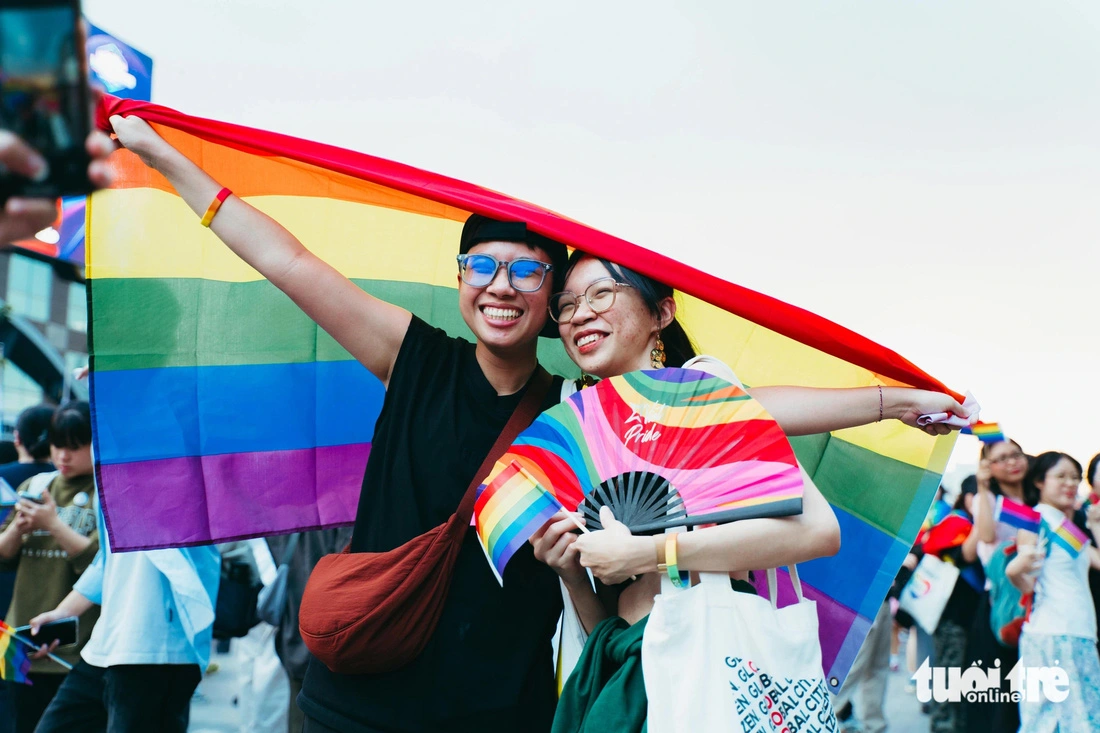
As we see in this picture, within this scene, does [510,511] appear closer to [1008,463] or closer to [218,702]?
[1008,463]

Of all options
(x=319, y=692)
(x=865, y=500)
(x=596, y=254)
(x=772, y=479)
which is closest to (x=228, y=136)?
(x=596, y=254)

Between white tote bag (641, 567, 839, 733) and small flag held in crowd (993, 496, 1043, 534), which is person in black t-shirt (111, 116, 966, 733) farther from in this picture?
small flag held in crowd (993, 496, 1043, 534)

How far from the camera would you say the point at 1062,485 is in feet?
18.5

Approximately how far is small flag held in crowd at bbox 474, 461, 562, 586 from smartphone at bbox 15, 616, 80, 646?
10.3 feet

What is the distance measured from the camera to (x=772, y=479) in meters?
2.13

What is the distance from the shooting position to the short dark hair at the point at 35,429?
5363 mm

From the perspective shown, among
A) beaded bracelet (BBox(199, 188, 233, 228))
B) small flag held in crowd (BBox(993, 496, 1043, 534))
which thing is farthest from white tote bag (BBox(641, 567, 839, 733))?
small flag held in crowd (BBox(993, 496, 1043, 534))

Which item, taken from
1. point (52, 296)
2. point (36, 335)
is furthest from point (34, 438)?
point (52, 296)

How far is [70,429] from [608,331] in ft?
10.9

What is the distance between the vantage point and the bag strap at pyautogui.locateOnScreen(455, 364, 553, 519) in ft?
8.05

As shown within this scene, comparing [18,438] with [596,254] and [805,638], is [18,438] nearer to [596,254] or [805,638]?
[596,254]

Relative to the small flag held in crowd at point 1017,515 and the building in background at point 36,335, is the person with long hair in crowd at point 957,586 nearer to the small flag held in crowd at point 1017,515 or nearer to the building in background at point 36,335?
the small flag held in crowd at point 1017,515

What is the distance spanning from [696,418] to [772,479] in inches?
9.4

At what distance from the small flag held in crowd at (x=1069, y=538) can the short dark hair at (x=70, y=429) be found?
5.33 metres
